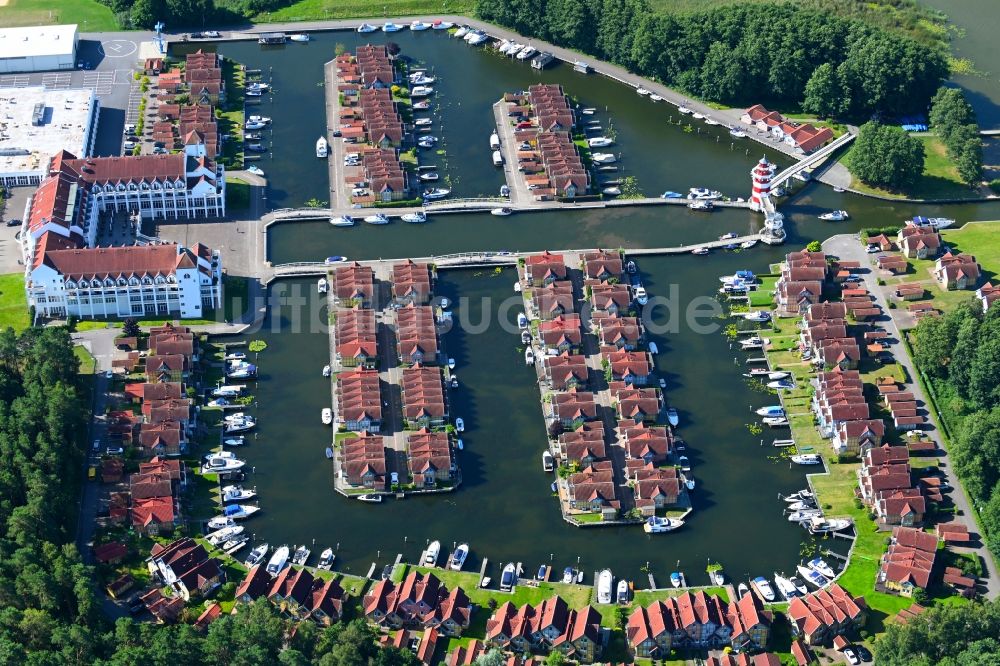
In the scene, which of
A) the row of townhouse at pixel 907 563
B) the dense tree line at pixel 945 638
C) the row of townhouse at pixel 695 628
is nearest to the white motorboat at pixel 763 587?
the row of townhouse at pixel 695 628

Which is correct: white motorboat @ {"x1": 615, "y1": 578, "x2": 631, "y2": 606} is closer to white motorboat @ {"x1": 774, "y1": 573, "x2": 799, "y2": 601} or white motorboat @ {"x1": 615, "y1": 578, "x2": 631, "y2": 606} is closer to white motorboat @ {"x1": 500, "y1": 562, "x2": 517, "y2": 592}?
white motorboat @ {"x1": 500, "y1": 562, "x2": 517, "y2": 592}

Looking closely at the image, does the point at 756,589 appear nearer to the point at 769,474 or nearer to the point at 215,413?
the point at 769,474

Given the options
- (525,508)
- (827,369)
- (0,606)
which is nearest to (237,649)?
(0,606)

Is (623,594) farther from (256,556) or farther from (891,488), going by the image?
(256,556)

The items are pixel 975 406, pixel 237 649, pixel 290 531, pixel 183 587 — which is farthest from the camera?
pixel 975 406

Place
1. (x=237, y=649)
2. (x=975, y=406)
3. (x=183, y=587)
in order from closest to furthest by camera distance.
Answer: (x=237, y=649) → (x=183, y=587) → (x=975, y=406)

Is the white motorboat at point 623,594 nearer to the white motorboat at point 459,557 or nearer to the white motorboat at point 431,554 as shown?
the white motorboat at point 459,557

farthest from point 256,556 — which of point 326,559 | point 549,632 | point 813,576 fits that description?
point 813,576
